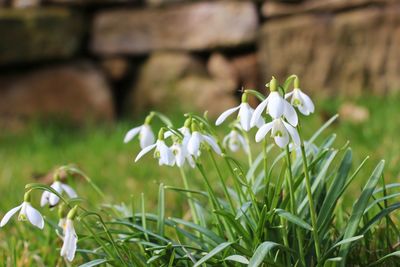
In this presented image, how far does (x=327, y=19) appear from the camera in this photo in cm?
434

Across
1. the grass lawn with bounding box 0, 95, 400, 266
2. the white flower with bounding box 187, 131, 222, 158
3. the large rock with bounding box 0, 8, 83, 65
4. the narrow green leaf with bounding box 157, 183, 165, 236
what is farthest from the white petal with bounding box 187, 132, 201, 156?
the large rock with bounding box 0, 8, 83, 65

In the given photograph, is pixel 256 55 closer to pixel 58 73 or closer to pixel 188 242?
pixel 58 73

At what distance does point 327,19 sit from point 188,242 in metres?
2.82

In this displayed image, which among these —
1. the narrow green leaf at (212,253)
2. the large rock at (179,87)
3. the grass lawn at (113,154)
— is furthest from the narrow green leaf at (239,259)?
the large rock at (179,87)

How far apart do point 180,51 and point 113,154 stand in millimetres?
1117

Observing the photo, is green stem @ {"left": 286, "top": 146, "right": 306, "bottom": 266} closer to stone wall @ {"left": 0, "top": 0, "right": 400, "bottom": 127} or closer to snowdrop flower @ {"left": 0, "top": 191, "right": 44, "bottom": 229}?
snowdrop flower @ {"left": 0, "top": 191, "right": 44, "bottom": 229}

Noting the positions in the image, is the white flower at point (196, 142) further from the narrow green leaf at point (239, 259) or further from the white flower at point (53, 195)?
the white flower at point (53, 195)

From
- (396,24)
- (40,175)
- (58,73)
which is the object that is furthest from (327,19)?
(40,175)

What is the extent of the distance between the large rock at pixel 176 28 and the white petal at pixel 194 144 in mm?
3072

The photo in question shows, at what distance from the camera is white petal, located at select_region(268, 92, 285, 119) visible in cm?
124

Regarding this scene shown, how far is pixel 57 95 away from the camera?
4473 mm

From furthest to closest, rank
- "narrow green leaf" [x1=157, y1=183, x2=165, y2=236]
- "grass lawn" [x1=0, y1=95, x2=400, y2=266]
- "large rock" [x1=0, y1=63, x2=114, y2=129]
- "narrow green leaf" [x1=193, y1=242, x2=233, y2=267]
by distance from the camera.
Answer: "large rock" [x1=0, y1=63, x2=114, y2=129]
"grass lawn" [x1=0, y1=95, x2=400, y2=266]
"narrow green leaf" [x1=157, y1=183, x2=165, y2=236]
"narrow green leaf" [x1=193, y1=242, x2=233, y2=267]

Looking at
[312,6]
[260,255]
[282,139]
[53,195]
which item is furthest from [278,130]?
[312,6]

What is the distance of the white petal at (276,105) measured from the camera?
1.24m
